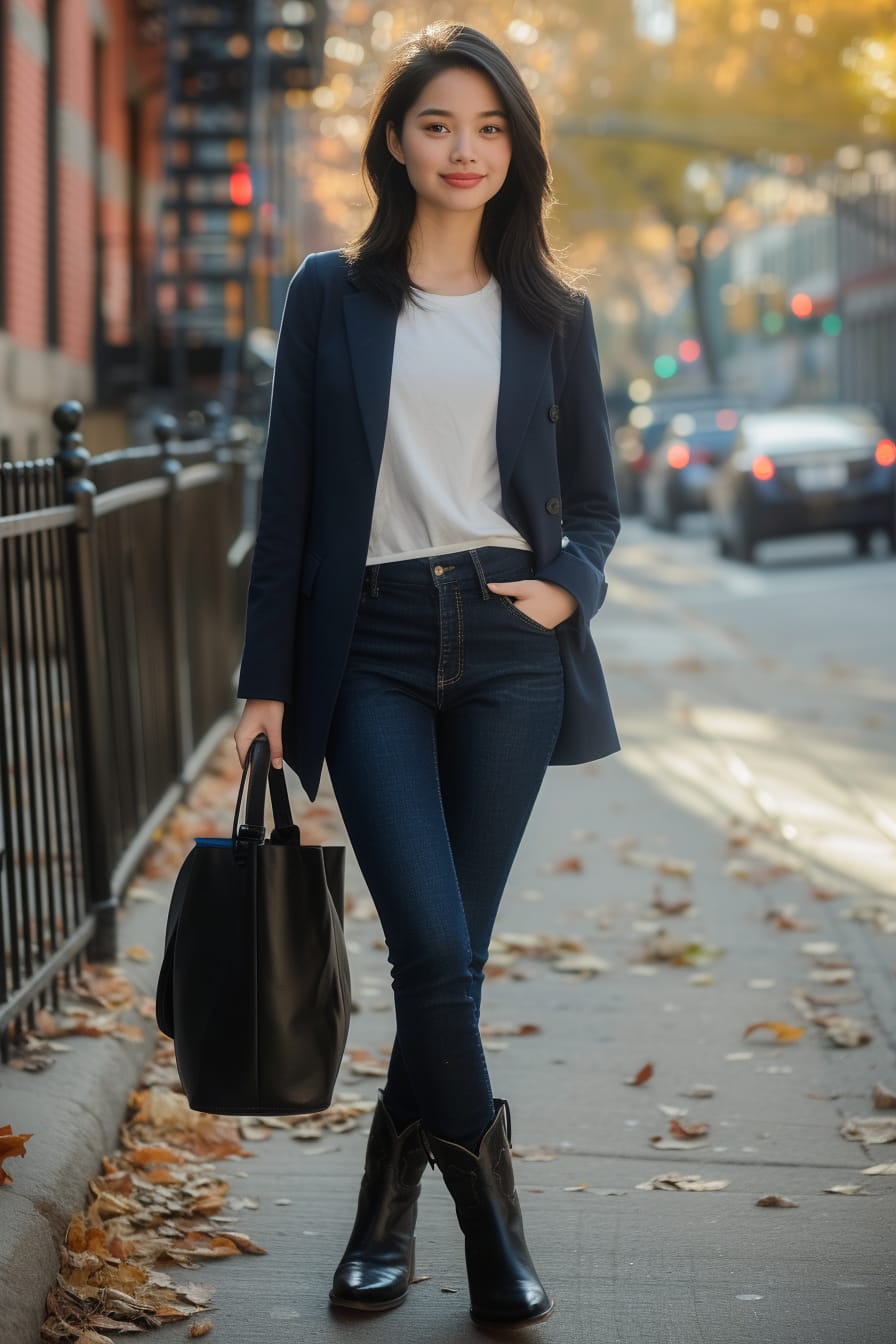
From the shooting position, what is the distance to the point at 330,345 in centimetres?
341

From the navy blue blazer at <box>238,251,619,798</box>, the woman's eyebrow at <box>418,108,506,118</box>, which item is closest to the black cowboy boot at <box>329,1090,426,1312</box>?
the navy blue blazer at <box>238,251,619,798</box>

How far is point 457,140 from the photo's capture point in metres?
3.41

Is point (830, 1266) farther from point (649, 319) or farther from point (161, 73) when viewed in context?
point (649, 319)

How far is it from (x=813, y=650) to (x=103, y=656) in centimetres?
877

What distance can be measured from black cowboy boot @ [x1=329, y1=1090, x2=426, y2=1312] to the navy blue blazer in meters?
0.67

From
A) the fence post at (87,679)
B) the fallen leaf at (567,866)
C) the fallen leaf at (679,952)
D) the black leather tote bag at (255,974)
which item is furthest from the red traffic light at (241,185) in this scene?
the black leather tote bag at (255,974)

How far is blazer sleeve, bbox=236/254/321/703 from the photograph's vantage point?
11.2 feet

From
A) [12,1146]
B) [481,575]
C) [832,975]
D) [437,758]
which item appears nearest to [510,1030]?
[832,975]

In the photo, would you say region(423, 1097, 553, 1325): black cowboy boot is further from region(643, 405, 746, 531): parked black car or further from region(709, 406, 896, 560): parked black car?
region(643, 405, 746, 531): parked black car

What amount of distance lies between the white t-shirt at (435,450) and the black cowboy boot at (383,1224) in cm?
104

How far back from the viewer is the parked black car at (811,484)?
20.3m

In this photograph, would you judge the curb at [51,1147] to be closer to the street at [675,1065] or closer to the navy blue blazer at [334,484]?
the street at [675,1065]

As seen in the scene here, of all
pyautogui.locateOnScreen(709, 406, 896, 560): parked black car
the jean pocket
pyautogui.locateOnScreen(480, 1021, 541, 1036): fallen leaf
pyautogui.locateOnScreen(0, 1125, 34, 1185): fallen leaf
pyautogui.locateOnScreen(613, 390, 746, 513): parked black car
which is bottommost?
pyautogui.locateOnScreen(613, 390, 746, 513): parked black car

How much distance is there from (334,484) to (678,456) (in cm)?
2357
